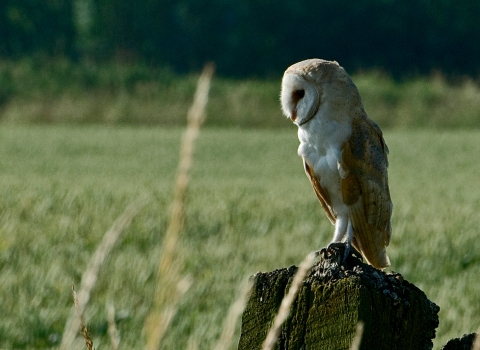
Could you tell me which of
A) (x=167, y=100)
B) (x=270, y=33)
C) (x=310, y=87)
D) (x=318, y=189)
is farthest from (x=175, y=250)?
(x=270, y=33)

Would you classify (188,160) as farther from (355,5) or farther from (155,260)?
(355,5)

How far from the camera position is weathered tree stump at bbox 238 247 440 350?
1613 mm

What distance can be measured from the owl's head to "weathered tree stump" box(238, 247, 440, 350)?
642 mm

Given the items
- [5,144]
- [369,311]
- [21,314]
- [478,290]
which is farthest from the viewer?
[5,144]

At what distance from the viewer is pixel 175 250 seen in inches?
40.7

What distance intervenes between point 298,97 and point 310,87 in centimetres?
4

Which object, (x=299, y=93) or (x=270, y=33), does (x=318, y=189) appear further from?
(x=270, y=33)

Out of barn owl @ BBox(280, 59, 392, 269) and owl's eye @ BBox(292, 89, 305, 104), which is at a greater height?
owl's eye @ BBox(292, 89, 305, 104)

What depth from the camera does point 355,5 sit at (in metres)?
54.4

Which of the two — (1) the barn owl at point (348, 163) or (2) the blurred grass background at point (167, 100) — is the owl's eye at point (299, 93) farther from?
(2) the blurred grass background at point (167, 100)

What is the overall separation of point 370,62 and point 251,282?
5350 cm

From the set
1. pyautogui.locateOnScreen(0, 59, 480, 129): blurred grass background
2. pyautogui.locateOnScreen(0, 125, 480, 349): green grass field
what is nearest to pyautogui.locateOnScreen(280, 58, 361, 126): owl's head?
pyautogui.locateOnScreen(0, 125, 480, 349): green grass field

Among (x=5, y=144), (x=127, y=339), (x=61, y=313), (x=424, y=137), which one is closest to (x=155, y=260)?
(x=61, y=313)

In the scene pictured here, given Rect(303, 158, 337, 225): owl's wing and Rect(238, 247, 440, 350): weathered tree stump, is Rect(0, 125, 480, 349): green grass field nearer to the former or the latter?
Rect(303, 158, 337, 225): owl's wing
